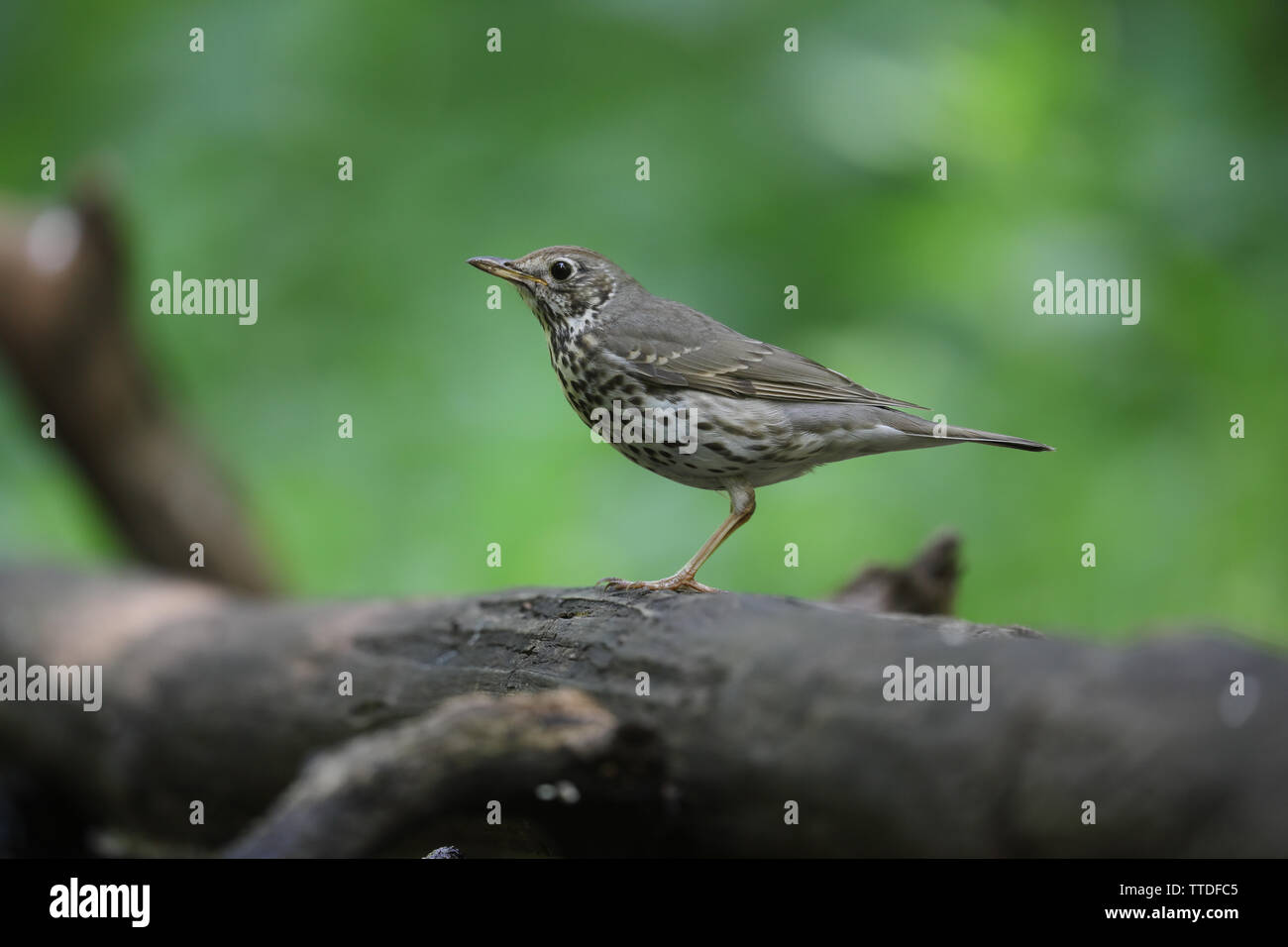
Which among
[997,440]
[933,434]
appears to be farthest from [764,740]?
Result: [933,434]

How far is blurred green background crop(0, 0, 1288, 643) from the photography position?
659 cm

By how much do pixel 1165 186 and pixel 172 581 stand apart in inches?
245

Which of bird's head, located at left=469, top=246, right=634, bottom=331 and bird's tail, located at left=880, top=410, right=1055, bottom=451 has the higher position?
bird's head, located at left=469, top=246, right=634, bottom=331

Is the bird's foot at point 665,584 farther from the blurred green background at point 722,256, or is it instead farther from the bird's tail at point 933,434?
the blurred green background at point 722,256

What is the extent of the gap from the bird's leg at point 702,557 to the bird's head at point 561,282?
0.85 m

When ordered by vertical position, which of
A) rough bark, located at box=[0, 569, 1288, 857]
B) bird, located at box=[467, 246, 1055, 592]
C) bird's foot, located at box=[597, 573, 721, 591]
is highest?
bird, located at box=[467, 246, 1055, 592]

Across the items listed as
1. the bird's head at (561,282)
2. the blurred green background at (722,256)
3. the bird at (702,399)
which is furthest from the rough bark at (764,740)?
the blurred green background at (722,256)

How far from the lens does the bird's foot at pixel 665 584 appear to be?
341cm

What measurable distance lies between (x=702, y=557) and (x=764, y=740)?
1.49 m

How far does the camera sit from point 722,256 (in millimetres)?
7027

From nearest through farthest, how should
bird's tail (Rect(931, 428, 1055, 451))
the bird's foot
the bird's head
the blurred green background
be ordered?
the bird's foot, bird's tail (Rect(931, 428, 1055, 451)), the bird's head, the blurred green background

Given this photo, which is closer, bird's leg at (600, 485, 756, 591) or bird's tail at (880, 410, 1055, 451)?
bird's leg at (600, 485, 756, 591)

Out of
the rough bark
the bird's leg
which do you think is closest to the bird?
the bird's leg

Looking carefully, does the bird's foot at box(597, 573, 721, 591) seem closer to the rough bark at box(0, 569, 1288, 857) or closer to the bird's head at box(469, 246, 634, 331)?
the rough bark at box(0, 569, 1288, 857)
